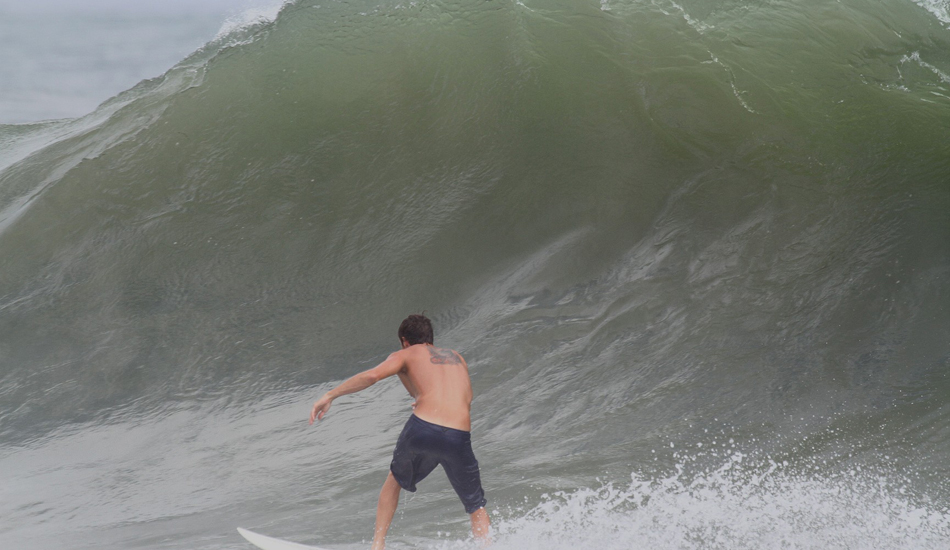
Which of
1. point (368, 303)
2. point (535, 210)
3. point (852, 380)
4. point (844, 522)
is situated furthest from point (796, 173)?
point (368, 303)

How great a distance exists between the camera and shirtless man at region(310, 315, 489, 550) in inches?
89.2

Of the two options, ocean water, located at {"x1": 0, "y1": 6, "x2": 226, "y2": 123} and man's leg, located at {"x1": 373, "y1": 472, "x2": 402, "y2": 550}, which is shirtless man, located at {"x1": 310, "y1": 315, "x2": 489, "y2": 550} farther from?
ocean water, located at {"x1": 0, "y1": 6, "x2": 226, "y2": 123}

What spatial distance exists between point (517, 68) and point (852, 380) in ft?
9.05

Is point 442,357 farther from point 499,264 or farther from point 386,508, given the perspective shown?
point 499,264

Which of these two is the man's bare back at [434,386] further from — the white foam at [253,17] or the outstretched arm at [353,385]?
the white foam at [253,17]

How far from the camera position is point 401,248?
4121mm

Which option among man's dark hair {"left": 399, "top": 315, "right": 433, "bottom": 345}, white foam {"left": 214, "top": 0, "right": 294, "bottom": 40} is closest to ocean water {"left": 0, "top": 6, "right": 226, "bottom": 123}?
white foam {"left": 214, "top": 0, "right": 294, "bottom": 40}

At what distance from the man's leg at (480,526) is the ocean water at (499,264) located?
0.48 m

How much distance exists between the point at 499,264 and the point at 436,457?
6.27 ft

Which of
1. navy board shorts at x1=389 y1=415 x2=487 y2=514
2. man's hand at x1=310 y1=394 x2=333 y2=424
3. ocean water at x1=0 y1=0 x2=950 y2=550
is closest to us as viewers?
man's hand at x1=310 y1=394 x2=333 y2=424

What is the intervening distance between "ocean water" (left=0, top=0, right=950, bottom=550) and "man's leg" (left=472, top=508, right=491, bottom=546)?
480mm

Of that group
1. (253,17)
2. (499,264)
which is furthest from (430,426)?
(253,17)

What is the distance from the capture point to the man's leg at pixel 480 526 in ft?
7.66

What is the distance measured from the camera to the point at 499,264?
4055 millimetres
